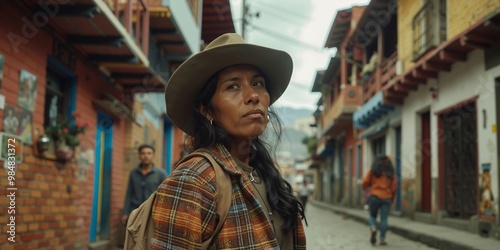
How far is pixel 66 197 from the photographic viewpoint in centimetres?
686

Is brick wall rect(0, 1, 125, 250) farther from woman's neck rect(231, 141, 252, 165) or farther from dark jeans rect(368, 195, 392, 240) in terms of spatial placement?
dark jeans rect(368, 195, 392, 240)

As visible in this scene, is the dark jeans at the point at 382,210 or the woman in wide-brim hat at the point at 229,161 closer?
the woman in wide-brim hat at the point at 229,161

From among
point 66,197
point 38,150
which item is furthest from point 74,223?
point 38,150

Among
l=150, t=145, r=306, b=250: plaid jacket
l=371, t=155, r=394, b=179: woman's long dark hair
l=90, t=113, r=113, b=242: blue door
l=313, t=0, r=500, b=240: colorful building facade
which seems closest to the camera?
l=150, t=145, r=306, b=250: plaid jacket

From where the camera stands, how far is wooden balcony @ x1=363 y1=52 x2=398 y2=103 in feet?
55.1

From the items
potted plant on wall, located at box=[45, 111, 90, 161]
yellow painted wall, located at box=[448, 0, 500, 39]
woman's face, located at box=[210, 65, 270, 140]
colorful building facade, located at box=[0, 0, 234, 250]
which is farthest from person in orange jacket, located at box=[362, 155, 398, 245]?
woman's face, located at box=[210, 65, 270, 140]

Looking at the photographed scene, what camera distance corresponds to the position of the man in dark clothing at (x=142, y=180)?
271 inches

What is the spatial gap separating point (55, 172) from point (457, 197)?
340 inches

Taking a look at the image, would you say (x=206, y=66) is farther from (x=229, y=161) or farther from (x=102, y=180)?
(x=102, y=180)

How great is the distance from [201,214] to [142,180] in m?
5.47

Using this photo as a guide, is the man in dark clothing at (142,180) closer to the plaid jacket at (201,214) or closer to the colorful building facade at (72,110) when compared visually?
the colorful building facade at (72,110)

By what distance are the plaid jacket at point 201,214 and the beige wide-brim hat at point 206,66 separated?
31 centimetres

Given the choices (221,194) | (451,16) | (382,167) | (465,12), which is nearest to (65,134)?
(221,194)

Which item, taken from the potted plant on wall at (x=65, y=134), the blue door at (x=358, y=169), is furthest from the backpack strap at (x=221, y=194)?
the blue door at (x=358, y=169)
